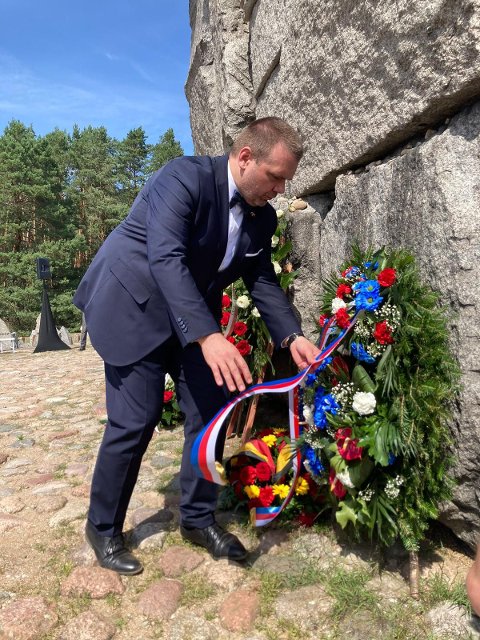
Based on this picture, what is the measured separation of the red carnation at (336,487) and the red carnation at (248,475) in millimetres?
592

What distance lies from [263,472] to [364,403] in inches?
34.8

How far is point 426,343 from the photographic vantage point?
7.52ft

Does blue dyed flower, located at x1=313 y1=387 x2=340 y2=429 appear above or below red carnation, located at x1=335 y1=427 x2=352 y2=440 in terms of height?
above

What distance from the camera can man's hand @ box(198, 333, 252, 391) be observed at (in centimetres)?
198

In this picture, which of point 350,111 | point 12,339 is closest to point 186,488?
point 350,111

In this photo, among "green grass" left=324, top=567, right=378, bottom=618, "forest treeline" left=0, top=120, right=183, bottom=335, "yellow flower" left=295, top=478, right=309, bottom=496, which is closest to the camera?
"green grass" left=324, top=567, right=378, bottom=618

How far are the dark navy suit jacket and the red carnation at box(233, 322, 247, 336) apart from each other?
128 centimetres

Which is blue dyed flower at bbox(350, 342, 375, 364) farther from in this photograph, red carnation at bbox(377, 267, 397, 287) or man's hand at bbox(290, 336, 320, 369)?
red carnation at bbox(377, 267, 397, 287)

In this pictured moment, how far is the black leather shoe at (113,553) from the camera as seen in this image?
2.43m

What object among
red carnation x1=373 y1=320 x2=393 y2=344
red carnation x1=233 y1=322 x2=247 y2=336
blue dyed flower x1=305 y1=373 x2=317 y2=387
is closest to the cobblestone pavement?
blue dyed flower x1=305 y1=373 x2=317 y2=387

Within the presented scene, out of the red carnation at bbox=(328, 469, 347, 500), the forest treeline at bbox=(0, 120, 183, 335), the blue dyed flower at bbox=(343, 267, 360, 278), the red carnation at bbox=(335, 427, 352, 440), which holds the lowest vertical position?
the red carnation at bbox=(328, 469, 347, 500)

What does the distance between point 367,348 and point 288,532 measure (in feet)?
3.40

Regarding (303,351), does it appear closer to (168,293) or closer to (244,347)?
(168,293)

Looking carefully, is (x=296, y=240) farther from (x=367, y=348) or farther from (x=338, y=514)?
(x=338, y=514)
